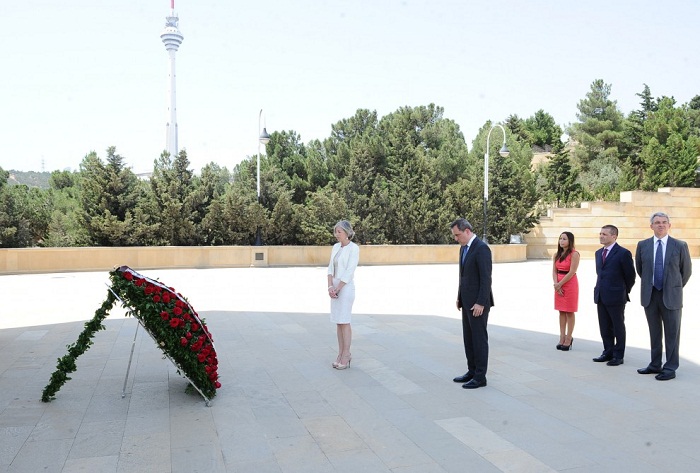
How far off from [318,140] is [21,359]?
30.3 meters

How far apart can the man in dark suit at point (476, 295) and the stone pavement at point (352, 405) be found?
0.81 ft

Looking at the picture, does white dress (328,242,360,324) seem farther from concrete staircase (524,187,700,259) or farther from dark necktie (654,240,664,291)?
concrete staircase (524,187,700,259)

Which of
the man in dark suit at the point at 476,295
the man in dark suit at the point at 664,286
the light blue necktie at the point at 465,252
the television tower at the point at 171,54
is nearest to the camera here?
A: the man in dark suit at the point at 476,295

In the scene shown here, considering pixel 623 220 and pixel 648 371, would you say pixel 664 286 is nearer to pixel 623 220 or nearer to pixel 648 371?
pixel 648 371

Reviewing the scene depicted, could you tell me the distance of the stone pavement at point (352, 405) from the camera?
4633mm

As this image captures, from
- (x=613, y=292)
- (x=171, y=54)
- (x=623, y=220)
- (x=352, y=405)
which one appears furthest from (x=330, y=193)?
(x=171, y=54)

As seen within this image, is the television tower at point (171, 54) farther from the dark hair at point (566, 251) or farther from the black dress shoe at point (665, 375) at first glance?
the black dress shoe at point (665, 375)

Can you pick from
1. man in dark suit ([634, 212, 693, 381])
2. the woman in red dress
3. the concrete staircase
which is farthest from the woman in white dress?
the concrete staircase

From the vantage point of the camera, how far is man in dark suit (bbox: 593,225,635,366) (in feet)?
25.1

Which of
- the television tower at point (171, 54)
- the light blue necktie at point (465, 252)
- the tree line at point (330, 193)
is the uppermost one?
the television tower at point (171, 54)

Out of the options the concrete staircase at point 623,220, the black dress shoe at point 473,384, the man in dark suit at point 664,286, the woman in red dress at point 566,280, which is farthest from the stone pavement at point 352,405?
the concrete staircase at point 623,220

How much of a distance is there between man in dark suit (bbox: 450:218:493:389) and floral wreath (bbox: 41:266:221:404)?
2661 millimetres

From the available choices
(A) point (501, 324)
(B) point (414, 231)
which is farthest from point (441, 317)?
(B) point (414, 231)

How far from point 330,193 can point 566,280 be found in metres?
19.4
